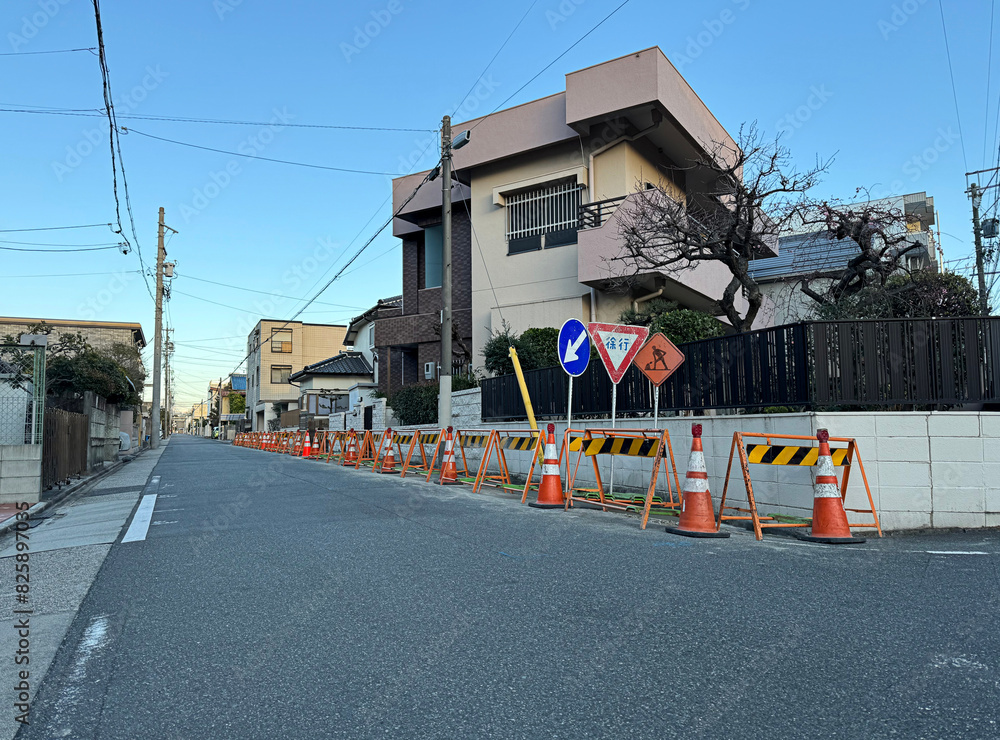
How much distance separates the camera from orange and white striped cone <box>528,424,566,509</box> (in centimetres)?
1009

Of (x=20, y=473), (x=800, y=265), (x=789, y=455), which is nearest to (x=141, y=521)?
(x=20, y=473)

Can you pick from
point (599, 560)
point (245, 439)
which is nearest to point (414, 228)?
point (599, 560)

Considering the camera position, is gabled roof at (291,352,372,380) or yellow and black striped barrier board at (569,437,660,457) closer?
yellow and black striped barrier board at (569,437,660,457)

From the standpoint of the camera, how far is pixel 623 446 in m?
9.57

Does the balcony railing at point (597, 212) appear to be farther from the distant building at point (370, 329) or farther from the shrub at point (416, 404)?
the distant building at point (370, 329)

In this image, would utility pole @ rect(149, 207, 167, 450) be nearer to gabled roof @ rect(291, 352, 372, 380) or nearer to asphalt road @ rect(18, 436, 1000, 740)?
gabled roof @ rect(291, 352, 372, 380)

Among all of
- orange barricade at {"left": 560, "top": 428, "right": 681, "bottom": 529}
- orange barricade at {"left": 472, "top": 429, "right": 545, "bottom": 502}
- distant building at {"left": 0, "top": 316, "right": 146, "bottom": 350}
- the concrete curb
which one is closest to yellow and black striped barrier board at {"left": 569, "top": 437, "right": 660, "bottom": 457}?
orange barricade at {"left": 560, "top": 428, "right": 681, "bottom": 529}

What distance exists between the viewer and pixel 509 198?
2253 centimetres

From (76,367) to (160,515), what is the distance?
12.7 m

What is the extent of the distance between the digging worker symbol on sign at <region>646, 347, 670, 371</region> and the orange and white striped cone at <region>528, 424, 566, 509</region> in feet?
5.53

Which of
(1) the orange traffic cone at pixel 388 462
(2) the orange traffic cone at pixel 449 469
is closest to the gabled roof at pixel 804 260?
(1) the orange traffic cone at pixel 388 462

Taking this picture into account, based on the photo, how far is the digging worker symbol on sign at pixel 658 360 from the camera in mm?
10102

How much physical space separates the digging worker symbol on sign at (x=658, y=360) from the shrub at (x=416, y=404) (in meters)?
12.4

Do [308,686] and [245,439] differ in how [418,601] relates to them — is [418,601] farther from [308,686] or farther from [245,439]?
[245,439]
